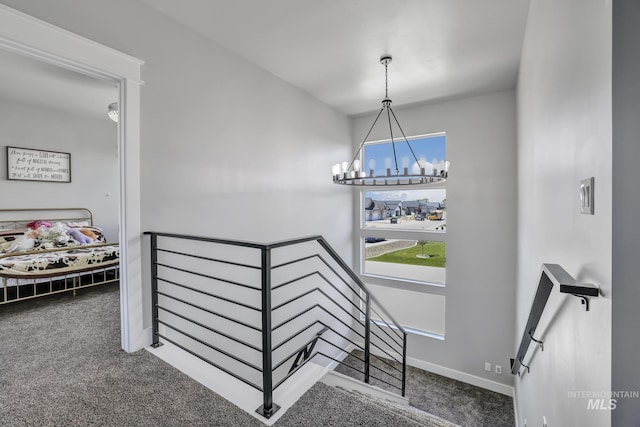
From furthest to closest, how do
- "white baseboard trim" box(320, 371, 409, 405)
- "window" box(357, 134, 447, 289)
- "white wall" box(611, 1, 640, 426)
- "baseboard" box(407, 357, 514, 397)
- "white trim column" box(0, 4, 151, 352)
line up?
"window" box(357, 134, 447, 289) → "baseboard" box(407, 357, 514, 397) → "white baseboard trim" box(320, 371, 409, 405) → "white trim column" box(0, 4, 151, 352) → "white wall" box(611, 1, 640, 426)

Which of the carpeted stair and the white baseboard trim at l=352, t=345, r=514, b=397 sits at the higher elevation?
the carpeted stair

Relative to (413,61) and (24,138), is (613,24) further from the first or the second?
(24,138)

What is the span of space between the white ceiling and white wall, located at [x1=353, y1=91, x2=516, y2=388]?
505 mm

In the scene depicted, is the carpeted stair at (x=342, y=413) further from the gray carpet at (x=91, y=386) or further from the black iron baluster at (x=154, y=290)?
the black iron baluster at (x=154, y=290)

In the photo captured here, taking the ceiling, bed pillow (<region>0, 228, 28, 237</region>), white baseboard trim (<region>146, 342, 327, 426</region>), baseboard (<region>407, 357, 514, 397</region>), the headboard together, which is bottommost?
baseboard (<region>407, 357, 514, 397</region>)

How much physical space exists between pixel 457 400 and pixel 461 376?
18.3 inches

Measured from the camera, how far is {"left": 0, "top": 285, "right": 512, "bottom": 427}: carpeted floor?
4.93 feet

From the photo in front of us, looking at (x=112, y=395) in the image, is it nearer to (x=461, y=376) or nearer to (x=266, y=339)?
(x=266, y=339)

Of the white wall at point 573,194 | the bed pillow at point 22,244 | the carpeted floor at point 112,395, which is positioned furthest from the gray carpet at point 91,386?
the bed pillow at point 22,244

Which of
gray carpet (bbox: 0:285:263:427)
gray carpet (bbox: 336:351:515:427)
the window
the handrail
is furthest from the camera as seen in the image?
the window

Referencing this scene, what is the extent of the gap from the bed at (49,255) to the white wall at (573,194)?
4.40m

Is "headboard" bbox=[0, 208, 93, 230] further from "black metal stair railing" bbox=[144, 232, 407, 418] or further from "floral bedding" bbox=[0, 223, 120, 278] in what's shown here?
"black metal stair railing" bbox=[144, 232, 407, 418]

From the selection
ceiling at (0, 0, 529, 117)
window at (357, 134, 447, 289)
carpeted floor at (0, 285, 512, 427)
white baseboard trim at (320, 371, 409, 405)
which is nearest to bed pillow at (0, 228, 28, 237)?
ceiling at (0, 0, 529, 117)

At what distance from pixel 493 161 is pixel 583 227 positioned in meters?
3.46
